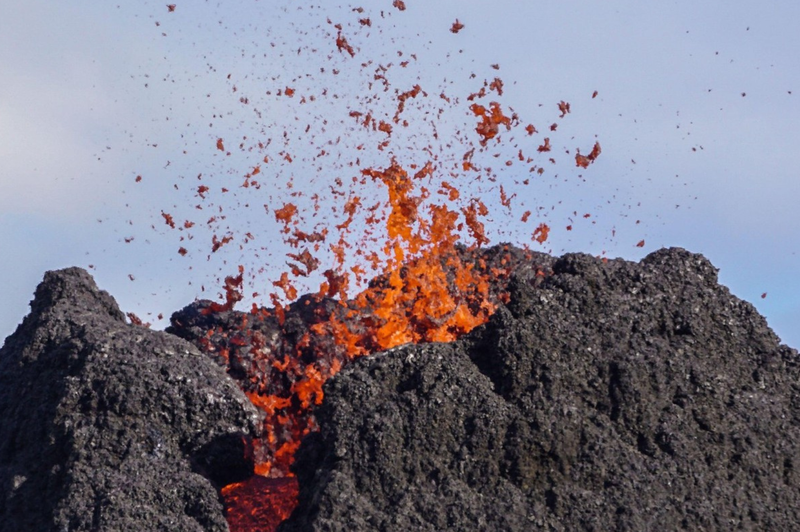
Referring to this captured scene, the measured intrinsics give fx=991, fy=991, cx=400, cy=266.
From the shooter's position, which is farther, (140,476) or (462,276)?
(462,276)

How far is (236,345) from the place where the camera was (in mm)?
9898

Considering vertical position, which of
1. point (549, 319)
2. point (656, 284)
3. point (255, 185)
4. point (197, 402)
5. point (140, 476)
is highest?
point (255, 185)

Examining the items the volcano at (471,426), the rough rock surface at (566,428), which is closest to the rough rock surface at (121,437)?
the volcano at (471,426)

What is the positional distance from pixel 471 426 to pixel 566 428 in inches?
27.1

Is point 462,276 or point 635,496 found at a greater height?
point 462,276

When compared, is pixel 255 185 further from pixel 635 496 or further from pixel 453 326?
pixel 635 496

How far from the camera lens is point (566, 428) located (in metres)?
7.12

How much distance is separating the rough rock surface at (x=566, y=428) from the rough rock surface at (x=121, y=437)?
2.58 ft

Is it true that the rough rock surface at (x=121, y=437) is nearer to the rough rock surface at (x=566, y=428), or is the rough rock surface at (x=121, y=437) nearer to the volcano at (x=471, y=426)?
the volcano at (x=471, y=426)

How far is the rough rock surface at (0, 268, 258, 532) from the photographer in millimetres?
7203

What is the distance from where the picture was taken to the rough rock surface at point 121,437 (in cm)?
720

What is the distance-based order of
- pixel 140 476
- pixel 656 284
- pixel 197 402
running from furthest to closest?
1. pixel 656 284
2. pixel 197 402
3. pixel 140 476

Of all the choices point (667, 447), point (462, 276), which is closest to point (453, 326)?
point (462, 276)

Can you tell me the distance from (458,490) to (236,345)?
3746mm
